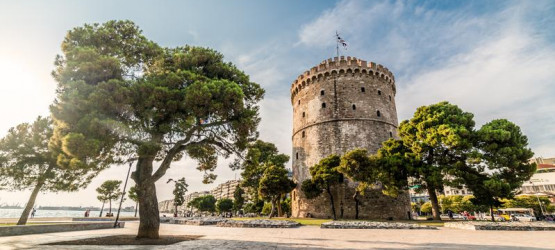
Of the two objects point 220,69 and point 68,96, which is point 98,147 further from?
point 220,69

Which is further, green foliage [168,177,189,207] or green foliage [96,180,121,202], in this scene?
green foliage [168,177,189,207]

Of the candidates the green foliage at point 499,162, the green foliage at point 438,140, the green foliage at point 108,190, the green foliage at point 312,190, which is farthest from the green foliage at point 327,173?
the green foliage at point 108,190

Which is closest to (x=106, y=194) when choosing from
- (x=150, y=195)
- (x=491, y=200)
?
(x=150, y=195)

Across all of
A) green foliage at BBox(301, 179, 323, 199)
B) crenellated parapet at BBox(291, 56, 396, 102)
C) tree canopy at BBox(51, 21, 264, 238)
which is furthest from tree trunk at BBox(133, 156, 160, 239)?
crenellated parapet at BBox(291, 56, 396, 102)

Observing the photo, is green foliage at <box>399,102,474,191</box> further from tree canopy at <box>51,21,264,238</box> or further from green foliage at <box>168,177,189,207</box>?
green foliage at <box>168,177,189,207</box>

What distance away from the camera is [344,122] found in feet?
97.2

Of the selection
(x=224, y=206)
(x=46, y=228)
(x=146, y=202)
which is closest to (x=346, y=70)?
(x=146, y=202)

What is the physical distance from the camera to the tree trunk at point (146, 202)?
10.5 meters

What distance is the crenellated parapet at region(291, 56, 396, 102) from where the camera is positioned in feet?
103

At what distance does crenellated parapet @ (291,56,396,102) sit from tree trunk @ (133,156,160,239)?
25383 millimetres

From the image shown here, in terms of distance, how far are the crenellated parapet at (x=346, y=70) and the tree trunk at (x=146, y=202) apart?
25.4 metres

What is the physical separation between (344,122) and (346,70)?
265 inches

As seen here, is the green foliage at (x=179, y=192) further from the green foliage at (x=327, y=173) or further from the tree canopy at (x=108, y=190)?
the green foliage at (x=327, y=173)

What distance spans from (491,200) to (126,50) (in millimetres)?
26557
